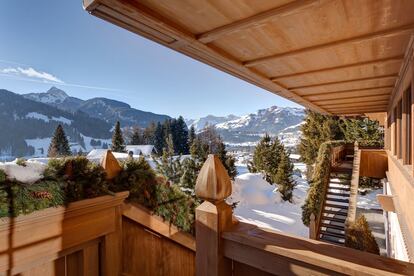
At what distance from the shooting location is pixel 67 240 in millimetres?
1888

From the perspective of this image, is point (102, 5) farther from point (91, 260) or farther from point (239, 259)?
point (91, 260)

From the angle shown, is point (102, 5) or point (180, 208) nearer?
point (102, 5)

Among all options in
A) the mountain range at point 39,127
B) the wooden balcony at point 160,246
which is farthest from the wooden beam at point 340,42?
the mountain range at point 39,127

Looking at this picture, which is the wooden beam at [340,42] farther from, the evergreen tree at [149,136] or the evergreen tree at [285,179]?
the evergreen tree at [149,136]

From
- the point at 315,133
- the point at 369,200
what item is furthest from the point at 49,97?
the point at 369,200

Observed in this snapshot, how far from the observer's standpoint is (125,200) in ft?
7.83

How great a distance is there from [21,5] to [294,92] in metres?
63.0

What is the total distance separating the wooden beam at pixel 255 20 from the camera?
137 centimetres

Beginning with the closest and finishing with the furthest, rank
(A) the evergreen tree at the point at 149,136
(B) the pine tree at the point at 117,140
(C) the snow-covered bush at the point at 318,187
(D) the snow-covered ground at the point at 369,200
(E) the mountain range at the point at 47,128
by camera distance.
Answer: (C) the snow-covered bush at the point at 318,187 → (D) the snow-covered ground at the point at 369,200 → (B) the pine tree at the point at 117,140 → (A) the evergreen tree at the point at 149,136 → (E) the mountain range at the point at 47,128

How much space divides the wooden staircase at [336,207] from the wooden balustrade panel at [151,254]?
23.9ft

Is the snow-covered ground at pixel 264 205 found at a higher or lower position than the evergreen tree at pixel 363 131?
lower

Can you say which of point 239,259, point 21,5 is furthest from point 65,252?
point 21,5

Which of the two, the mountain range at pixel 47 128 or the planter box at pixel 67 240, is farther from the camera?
the mountain range at pixel 47 128

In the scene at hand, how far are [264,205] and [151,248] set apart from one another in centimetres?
1450
